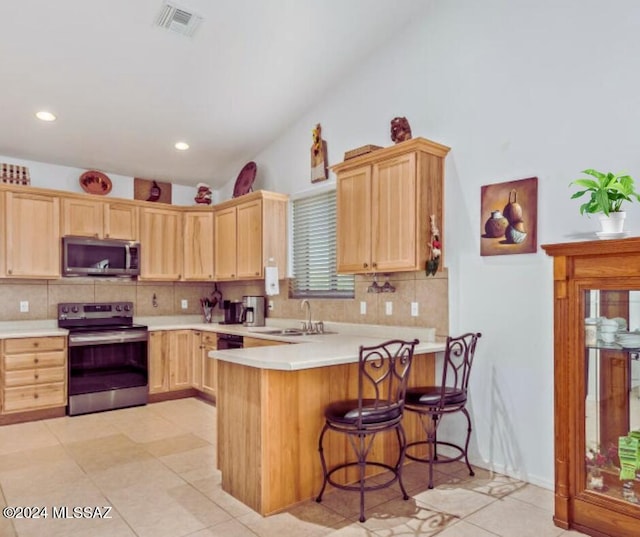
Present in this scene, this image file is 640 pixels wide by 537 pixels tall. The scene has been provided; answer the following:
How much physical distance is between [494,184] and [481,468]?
199cm

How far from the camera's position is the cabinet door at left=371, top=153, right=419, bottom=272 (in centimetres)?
337

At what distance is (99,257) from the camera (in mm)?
5102

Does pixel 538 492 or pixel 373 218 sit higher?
pixel 373 218

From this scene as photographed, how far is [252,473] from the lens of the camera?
8.57 feet

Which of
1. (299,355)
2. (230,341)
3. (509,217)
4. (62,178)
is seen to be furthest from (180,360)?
(509,217)

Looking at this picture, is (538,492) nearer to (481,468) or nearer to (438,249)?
(481,468)

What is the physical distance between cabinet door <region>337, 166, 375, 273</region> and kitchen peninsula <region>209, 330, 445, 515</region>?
98cm

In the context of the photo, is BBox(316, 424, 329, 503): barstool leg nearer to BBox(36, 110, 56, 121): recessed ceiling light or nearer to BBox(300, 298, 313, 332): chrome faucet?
BBox(300, 298, 313, 332): chrome faucet

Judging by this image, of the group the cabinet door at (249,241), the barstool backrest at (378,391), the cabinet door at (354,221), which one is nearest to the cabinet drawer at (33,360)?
the cabinet door at (249,241)

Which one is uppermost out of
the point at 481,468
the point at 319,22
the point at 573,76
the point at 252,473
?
the point at 319,22

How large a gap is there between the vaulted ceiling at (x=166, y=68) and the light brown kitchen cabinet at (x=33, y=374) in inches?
78.8

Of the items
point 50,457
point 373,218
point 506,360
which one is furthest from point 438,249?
point 50,457

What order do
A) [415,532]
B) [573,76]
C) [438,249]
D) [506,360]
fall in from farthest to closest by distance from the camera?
[438,249], [506,360], [573,76], [415,532]

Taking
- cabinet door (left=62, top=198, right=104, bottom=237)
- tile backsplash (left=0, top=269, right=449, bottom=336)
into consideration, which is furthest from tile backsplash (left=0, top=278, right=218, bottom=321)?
cabinet door (left=62, top=198, right=104, bottom=237)
